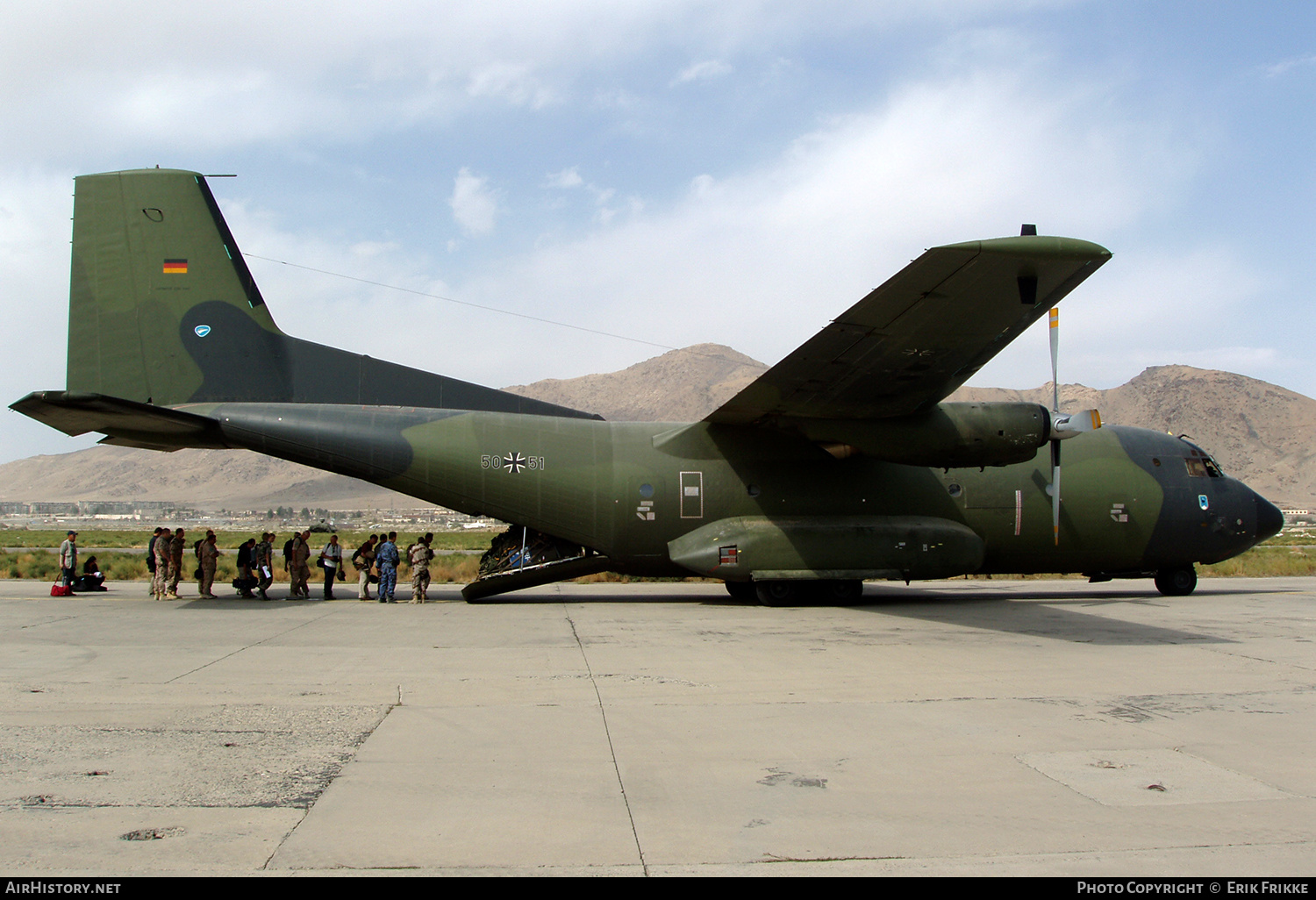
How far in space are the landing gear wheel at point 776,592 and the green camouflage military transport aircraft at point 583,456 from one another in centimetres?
4

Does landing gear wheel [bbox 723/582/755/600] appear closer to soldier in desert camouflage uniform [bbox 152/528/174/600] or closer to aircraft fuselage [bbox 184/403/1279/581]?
aircraft fuselage [bbox 184/403/1279/581]

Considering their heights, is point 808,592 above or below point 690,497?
below

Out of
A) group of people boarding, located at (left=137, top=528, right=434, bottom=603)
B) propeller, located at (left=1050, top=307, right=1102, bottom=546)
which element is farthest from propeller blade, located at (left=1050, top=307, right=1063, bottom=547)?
group of people boarding, located at (left=137, top=528, right=434, bottom=603)

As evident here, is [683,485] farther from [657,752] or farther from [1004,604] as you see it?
[657,752]

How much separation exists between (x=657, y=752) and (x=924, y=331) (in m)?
7.53

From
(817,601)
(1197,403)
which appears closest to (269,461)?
(1197,403)

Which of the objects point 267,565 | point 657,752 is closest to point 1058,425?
point 657,752

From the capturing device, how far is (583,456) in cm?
1566

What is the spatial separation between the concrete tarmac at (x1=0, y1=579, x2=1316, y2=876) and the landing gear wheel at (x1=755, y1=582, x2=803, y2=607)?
153 inches

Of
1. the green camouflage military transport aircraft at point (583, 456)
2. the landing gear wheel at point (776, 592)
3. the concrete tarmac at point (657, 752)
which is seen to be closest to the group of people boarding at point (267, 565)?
the green camouflage military transport aircraft at point (583, 456)

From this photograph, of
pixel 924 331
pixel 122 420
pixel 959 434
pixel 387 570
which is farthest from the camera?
pixel 387 570

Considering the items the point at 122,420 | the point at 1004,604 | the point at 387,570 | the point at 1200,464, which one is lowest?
the point at 1004,604

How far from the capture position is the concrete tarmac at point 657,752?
4.13m

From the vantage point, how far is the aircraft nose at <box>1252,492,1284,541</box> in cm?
1703
